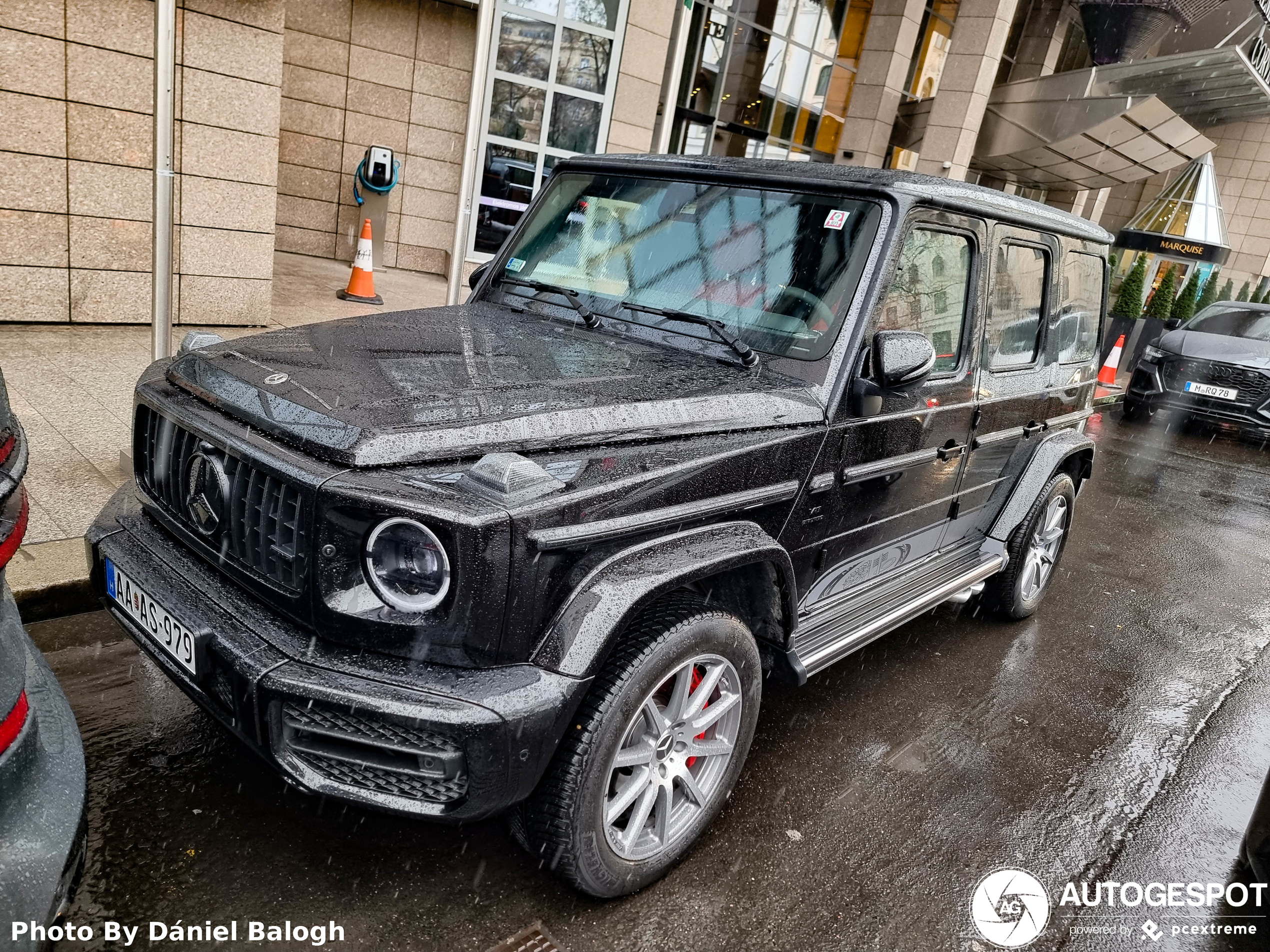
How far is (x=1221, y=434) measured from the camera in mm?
12477

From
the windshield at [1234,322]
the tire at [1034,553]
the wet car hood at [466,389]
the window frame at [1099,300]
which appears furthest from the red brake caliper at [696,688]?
the windshield at [1234,322]

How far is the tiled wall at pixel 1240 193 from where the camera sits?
99.1 feet

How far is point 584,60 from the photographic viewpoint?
11.6 meters

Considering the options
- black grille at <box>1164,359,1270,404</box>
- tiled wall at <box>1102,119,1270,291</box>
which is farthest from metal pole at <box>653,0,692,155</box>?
tiled wall at <box>1102,119,1270,291</box>

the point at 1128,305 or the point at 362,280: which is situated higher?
the point at 1128,305

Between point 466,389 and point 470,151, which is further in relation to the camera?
point 470,151

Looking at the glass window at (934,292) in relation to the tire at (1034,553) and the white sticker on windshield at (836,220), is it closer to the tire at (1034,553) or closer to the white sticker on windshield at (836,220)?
the white sticker on windshield at (836,220)

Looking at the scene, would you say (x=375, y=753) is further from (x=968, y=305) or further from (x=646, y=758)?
(x=968, y=305)

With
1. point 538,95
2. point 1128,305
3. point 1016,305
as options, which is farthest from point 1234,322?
point 1016,305

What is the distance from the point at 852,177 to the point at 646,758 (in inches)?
80.4

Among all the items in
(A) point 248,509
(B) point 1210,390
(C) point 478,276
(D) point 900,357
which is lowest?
(B) point 1210,390

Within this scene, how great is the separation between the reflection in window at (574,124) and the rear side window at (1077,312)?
27.2 feet

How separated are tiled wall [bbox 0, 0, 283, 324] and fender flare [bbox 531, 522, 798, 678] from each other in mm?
6568

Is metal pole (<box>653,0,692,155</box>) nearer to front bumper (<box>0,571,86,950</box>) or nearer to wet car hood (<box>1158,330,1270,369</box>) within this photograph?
front bumper (<box>0,571,86,950</box>)
